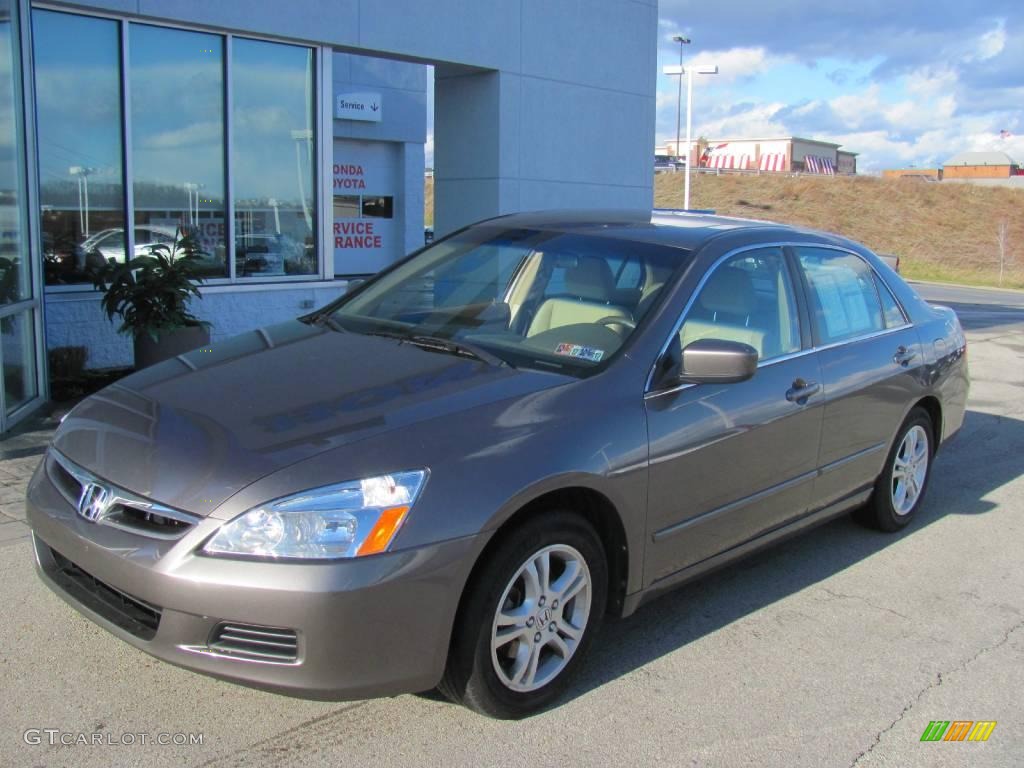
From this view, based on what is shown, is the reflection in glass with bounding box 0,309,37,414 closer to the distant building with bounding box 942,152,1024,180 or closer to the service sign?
the service sign

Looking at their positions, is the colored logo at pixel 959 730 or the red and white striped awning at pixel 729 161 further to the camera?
the red and white striped awning at pixel 729 161

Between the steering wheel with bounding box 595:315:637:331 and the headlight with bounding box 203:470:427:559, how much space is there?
1453 mm

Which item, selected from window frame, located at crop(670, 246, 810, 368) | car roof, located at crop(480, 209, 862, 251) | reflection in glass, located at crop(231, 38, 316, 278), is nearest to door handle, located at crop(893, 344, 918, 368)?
car roof, located at crop(480, 209, 862, 251)

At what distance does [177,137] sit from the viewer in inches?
372

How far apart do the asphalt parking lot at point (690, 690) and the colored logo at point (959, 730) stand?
31 mm

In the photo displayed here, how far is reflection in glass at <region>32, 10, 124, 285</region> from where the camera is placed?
861 cm

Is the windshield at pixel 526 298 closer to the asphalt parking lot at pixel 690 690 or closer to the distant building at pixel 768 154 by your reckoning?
the asphalt parking lot at pixel 690 690

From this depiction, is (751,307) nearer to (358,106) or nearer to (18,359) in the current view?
(18,359)

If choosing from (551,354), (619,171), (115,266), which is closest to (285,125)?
(115,266)

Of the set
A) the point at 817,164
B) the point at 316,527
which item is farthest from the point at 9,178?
the point at 817,164

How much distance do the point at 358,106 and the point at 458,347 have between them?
49.9 ft

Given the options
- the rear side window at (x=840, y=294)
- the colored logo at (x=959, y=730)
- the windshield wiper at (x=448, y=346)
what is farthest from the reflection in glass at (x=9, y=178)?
the colored logo at (x=959, y=730)

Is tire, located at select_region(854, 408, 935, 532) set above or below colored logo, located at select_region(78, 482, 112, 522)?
below

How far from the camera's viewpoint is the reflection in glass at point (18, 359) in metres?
6.87
